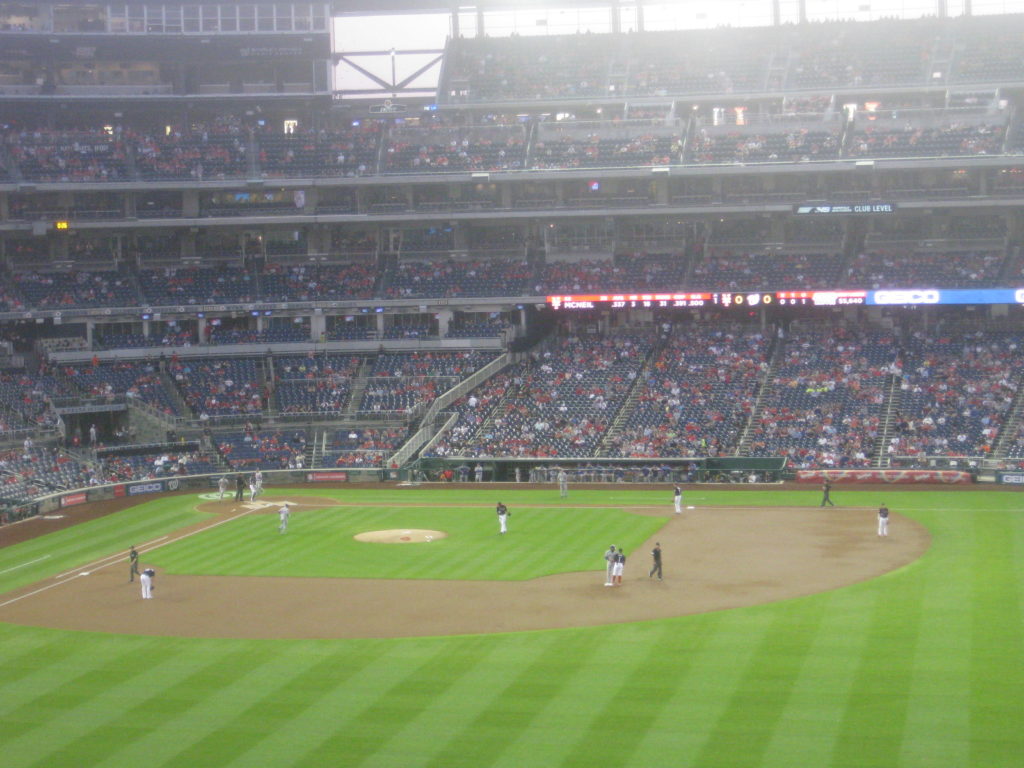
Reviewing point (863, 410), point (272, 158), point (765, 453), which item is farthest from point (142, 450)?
point (863, 410)

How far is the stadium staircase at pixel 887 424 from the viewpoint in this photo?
5691cm

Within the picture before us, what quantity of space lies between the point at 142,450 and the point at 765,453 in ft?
111

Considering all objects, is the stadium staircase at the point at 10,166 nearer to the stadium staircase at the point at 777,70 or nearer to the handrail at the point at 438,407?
the handrail at the point at 438,407

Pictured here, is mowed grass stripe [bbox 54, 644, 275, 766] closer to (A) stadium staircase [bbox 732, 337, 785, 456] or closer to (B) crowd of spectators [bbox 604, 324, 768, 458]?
(B) crowd of spectators [bbox 604, 324, 768, 458]

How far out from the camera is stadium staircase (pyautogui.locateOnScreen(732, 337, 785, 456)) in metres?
59.7

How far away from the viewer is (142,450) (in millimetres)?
64062

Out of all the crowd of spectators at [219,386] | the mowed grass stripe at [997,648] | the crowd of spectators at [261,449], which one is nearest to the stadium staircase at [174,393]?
the crowd of spectators at [219,386]

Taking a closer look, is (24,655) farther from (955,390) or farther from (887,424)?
(955,390)

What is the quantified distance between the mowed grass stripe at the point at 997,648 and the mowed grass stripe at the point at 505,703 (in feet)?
27.2

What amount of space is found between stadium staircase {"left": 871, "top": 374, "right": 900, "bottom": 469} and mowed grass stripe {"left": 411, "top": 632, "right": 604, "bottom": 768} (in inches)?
1255

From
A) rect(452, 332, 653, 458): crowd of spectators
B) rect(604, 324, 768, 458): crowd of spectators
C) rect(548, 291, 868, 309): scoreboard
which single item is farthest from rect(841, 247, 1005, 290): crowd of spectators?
rect(452, 332, 653, 458): crowd of spectators

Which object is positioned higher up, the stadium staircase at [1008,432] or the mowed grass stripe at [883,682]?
the stadium staircase at [1008,432]

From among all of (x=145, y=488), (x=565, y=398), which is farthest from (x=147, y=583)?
(x=565, y=398)

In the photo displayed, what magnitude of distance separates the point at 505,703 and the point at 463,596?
10125 millimetres
